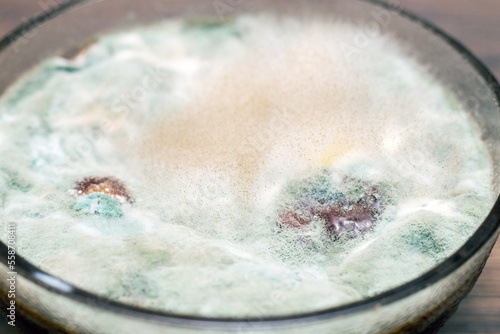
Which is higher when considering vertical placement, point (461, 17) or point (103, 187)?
point (461, 17)

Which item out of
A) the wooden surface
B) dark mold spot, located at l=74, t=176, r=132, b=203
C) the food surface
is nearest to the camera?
the food surface

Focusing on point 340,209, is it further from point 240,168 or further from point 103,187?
point 103,187

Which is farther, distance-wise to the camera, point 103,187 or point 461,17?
point 461,17

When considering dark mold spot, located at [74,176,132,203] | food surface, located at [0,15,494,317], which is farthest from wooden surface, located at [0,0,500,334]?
dark mold spot, located at [74,176,132,203]

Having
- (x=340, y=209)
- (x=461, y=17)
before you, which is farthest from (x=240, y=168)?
(x=461, y=17)

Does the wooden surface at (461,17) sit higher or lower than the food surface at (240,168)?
higher

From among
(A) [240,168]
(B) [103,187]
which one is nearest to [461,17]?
(A) [240,168]

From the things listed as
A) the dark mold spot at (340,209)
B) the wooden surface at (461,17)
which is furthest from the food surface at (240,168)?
the wooden surface at (461,17)

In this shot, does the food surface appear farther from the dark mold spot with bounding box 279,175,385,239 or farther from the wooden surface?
the wooden surface

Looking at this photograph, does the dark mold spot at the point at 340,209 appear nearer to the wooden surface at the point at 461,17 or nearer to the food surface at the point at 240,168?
the food surface at the point at 240,168
